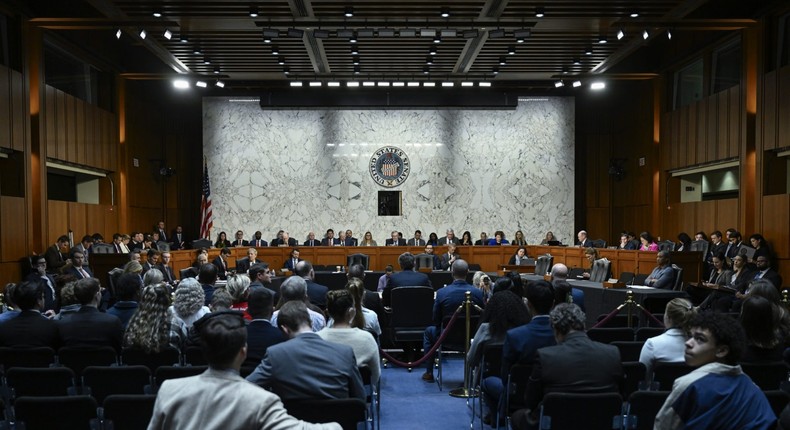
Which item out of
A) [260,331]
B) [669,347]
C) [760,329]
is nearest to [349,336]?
[260,331]

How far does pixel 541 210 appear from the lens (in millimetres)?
19062

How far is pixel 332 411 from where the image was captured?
312 centimetres

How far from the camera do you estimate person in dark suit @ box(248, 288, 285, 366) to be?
13.7 feet

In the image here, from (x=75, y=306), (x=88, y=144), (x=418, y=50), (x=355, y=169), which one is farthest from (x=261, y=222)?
(x=75, y=306)

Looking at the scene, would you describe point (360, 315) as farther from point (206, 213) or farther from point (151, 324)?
point (206, 213)

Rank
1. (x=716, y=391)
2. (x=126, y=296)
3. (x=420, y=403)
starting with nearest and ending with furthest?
(x=716, y=391)
(x=126, y=296)
(x=420, y=403)

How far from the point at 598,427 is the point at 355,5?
9.68 metres

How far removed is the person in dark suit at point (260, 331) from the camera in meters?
4.17

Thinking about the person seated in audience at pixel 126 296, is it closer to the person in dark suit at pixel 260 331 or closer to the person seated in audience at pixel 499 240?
the person in dark suit at pixel 260 331

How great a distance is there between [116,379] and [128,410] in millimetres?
781

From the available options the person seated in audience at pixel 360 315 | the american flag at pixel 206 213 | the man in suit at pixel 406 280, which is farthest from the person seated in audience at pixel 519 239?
the person seated in audience at pixel 360 315

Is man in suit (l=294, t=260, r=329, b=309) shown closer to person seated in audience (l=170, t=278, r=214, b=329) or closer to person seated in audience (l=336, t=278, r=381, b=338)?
person seated in audience (l=336, t=278, r=381, b=338)

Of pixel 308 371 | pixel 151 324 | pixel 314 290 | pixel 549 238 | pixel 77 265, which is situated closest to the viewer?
pixel 308 371

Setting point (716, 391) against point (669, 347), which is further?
point (669, 347)
